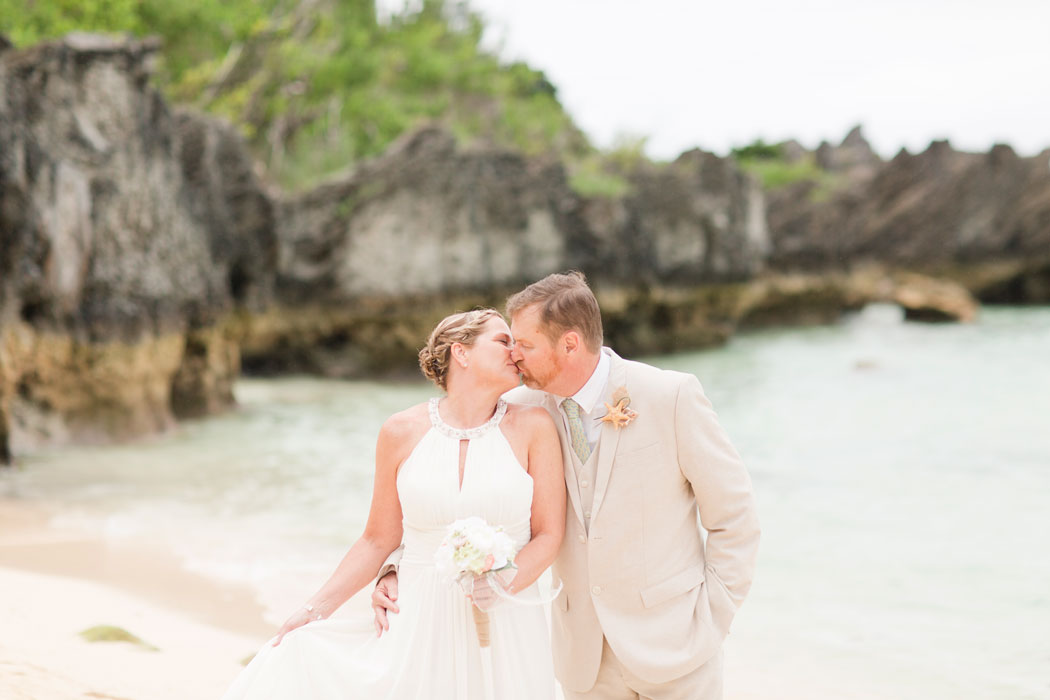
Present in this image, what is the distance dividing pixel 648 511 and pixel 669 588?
0.85ft

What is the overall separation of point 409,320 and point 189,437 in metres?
7.80

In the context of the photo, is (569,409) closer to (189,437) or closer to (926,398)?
(189,437)

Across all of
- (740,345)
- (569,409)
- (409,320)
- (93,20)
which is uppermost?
(93,20)

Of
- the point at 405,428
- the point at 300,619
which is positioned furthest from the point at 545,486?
the point at 300,619

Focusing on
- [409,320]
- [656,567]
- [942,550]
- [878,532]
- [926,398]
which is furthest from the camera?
[409,320]

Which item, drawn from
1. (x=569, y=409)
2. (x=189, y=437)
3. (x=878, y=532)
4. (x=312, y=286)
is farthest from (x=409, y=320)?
(x=569, y=409)

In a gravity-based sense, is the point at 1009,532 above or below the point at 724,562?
below

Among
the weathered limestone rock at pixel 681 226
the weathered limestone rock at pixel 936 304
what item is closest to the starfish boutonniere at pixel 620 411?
the weathered limestone rock at pixel 681 226

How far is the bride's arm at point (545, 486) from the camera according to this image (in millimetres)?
2979

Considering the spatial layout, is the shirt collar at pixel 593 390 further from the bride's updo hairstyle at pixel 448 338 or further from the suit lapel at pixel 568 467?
the bride's updo hairstyle at pixel 448 338

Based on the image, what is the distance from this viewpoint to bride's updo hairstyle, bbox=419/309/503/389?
10.4 ft

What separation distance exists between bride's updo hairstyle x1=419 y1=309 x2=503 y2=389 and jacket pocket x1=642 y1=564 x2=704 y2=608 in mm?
1037

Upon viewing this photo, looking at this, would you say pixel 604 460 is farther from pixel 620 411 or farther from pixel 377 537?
pixel 377 537

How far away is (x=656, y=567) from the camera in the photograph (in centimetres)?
290
